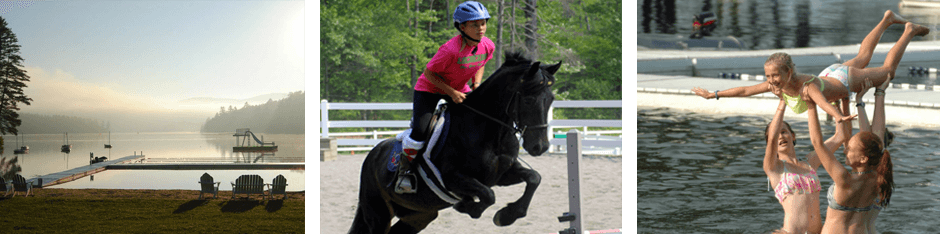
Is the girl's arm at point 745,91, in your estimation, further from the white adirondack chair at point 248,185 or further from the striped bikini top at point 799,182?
the white adirondack chair at point 248,185

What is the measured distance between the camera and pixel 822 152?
12.1 feet

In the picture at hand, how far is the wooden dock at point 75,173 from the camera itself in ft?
20.8

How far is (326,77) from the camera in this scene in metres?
18.7

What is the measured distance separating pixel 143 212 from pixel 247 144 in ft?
4.40

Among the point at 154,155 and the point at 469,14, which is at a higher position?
the point at 469,14

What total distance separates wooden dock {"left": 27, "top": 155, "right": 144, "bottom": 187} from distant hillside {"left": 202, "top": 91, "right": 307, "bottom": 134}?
901mm

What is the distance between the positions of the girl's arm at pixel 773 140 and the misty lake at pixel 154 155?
4.20 metres

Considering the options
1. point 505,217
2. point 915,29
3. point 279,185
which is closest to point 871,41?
point 915,29

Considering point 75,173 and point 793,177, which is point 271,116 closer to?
point 75,173

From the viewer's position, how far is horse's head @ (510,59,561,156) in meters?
3.37

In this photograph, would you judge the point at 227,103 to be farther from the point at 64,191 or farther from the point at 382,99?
the point at 382,99

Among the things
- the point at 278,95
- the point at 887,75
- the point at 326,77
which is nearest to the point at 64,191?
the point at 278,95

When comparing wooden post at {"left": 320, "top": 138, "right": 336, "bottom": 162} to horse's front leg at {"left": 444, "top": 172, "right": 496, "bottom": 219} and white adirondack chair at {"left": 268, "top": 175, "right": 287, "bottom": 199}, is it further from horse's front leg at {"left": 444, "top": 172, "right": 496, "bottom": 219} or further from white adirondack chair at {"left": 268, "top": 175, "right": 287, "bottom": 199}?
horse's front leg at {"left": 444, "top": 172, "right": 496, "bottom": 219}

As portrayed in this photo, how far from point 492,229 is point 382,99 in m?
13.2
